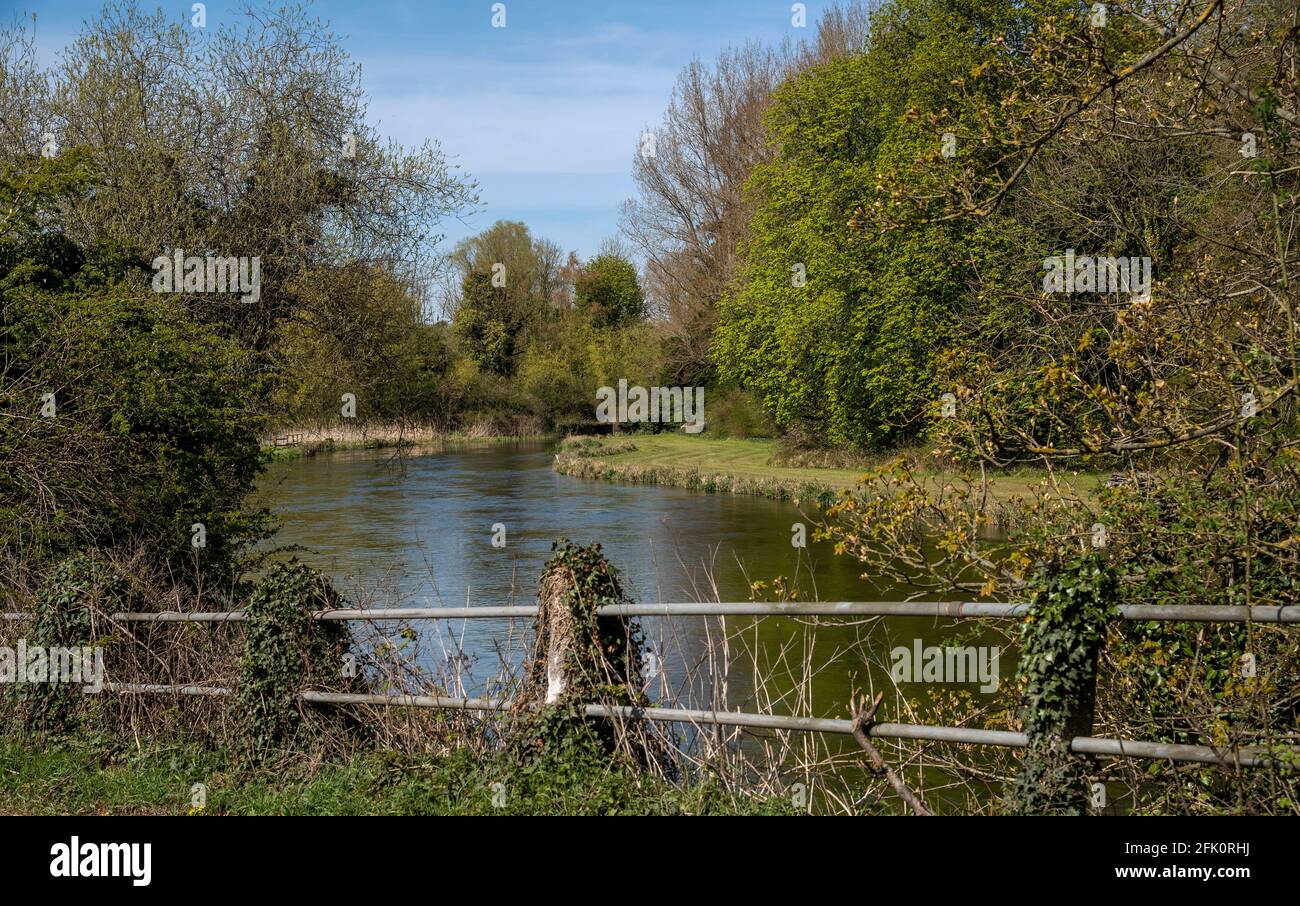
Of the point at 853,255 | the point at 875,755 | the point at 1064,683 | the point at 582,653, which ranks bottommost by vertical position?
the point at 875,755

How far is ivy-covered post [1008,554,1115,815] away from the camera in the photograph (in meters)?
4.96

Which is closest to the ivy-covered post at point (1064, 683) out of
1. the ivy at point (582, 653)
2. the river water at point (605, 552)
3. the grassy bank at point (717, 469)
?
the river water at point (605, 552)

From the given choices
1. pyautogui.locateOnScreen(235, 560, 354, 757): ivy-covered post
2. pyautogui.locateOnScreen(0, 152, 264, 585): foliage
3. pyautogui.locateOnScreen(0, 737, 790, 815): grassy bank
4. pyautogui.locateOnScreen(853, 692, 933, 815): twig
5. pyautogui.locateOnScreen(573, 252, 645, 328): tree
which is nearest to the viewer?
pyautogui.locateOnScreen(853, 692, 933, 815): twig

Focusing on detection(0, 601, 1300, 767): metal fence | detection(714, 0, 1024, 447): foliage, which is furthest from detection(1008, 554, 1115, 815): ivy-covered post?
detection(714, 0, 1024, 447): foliage

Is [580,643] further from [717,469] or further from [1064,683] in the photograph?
[717,469]

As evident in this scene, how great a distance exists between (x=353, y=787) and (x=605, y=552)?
49.4ft

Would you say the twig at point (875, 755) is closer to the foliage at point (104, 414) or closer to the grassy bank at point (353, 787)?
the grassy bank at point (353, 787)

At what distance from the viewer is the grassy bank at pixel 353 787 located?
5921 millimetres

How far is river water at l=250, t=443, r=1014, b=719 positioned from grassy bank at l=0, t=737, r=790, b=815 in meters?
0.63

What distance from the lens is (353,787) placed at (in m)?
6.55

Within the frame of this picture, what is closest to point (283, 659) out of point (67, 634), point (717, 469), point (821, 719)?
point (67, 634)

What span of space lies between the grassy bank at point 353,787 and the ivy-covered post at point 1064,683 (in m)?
1.31

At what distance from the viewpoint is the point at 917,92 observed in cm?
3086

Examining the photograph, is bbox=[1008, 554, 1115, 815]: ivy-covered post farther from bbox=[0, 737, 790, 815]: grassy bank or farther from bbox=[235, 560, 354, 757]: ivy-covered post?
bbox=[235, 560, 354, 757]: ivy-covered post
